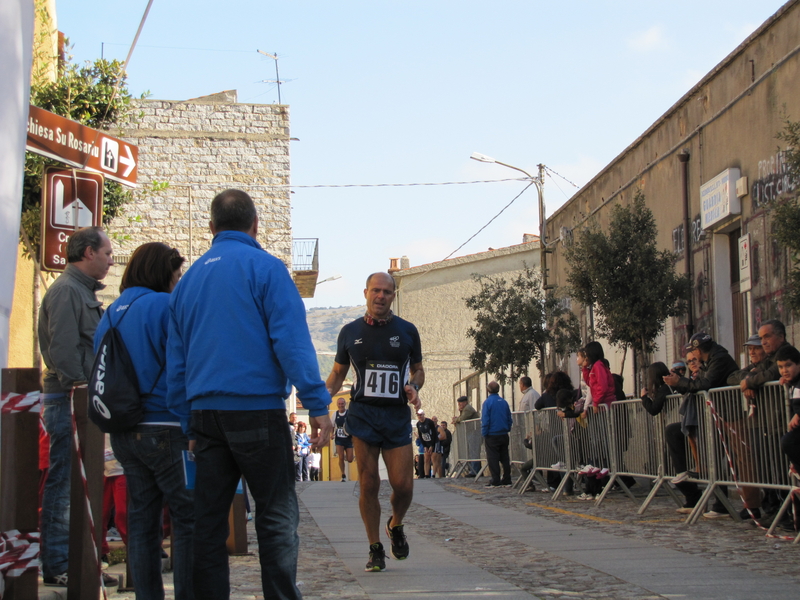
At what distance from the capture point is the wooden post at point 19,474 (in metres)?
4.62

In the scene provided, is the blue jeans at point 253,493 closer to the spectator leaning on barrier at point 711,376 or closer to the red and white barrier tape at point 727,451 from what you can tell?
the red and white barrier tape at point 727,451

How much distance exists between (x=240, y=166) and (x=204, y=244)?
2631 millimetres

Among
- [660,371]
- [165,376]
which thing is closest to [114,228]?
[660,371]

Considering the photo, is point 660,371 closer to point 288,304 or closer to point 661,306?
point 661,306

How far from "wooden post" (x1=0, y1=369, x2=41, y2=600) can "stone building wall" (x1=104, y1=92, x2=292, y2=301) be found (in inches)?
1000

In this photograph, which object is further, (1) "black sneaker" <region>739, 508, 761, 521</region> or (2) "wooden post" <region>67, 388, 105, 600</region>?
(1) "black sneaker" <region>739, 508, 761, 521</region>

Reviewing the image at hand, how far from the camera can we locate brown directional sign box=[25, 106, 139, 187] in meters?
7.46

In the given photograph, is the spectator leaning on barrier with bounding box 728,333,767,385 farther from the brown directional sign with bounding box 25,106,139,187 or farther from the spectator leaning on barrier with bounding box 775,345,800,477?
the brown directional sign with bounding box 25,106,139,187

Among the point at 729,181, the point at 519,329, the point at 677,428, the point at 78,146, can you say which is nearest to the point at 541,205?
the point at 519,329

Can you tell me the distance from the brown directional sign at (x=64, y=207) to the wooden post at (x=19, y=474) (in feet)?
11.0

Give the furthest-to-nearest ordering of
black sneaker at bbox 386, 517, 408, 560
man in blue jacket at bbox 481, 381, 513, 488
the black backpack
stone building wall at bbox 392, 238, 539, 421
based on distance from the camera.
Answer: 1. stone building wall at bbox 392, 238, 539, 421
2. man in blue jacket at bbox 481, 381, 513, 488
3. black sneaker at bbox 386, 517, 408, 560
4. the black backpack

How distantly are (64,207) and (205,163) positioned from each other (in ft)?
76.0

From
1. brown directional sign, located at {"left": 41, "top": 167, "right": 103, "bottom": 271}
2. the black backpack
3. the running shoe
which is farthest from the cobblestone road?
brown directional sign, located at {"left": 41, "top": 167, "right": 103, "bottom": 271}

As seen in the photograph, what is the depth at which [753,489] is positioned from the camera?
9344 millimetres
